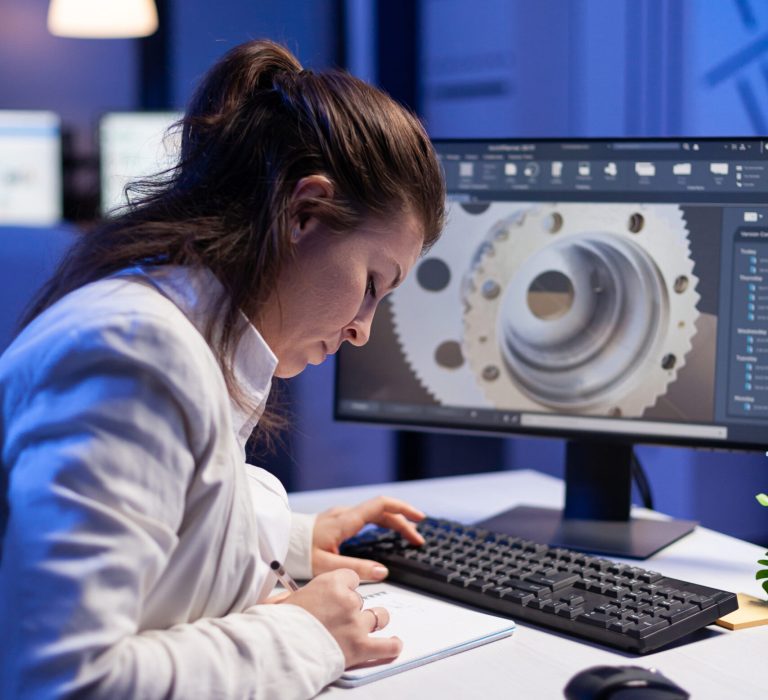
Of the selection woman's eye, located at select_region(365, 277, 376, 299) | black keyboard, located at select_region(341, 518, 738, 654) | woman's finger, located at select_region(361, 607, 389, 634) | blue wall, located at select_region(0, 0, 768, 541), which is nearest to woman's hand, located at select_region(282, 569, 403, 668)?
woman's finger, located at select_region(361, 607, 389, 634)

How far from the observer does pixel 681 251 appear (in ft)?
3.84

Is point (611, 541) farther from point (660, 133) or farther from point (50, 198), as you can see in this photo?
point (50, 198)

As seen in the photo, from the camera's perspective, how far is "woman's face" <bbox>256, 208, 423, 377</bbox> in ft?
2.76

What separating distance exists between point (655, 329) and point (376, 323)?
1.20ft

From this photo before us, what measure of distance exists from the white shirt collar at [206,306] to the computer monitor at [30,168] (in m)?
2.82

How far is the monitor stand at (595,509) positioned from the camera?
1.22 meters

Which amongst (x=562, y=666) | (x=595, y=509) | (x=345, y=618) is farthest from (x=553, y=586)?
(x=595, y=509)

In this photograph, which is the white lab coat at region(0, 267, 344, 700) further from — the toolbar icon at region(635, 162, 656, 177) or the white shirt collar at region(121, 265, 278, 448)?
the toolbar icon at region(635, 162, 656, 177)

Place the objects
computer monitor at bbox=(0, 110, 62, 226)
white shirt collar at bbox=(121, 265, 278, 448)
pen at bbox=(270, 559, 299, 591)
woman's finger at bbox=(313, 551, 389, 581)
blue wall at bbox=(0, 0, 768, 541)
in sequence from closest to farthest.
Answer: white shirt collar at bbox=(121, 265, 278, 448), pen at bbox=(270, 559, 299, 591), woman's finger at bbox=(313, 551, 389, 581), blue wall at bbox=(0, 0, 768, 541), computer monitor at bbox=(0, 110, 62, 226)

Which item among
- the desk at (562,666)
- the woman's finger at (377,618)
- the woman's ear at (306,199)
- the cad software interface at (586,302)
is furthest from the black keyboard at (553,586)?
the woman's ear at (306,199)

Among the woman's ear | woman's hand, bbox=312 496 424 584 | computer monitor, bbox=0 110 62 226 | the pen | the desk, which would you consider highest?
computer monitor, bbox=0 110 62 226

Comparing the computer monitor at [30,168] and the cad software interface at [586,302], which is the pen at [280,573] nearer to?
the cad software interface at [586,302]

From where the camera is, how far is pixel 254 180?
0.82 meters

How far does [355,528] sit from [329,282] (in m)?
0.40
